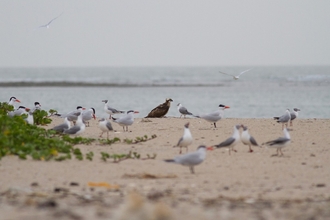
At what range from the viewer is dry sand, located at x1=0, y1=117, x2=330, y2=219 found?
19.5ft

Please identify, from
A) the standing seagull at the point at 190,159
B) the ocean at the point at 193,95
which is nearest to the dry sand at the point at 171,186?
the standing seagull at the point at 190,159

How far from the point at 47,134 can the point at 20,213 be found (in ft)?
21.5

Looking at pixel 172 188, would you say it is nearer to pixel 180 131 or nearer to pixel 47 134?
pixel 47 134

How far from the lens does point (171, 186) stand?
7.99m

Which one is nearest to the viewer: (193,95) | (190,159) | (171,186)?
(171,186)

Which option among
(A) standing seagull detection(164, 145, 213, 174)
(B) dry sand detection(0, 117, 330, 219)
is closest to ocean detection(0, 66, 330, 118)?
(B) dry sand detection(0, 117, 330, 219)

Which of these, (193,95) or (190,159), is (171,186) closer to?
(190,159)

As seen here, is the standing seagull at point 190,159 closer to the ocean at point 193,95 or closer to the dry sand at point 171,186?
the dry sand at point 171,186

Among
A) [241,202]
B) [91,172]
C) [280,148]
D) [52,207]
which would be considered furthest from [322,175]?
[52,207]

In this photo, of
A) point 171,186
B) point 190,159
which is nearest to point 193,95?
point 190,159

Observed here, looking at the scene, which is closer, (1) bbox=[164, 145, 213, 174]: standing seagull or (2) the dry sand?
(2) the dry sand

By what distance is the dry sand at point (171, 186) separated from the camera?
5941 mm

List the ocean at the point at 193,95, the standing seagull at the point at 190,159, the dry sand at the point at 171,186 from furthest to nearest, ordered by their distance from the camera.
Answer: the ocean at the point at 193,95 → the standing seagull at the point at 190,159 → the dry sand at the point at 171,186

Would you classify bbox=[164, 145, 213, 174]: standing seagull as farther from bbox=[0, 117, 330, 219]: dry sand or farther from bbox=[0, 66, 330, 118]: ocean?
bbox=[0, 66, 330, 118]: ocean
